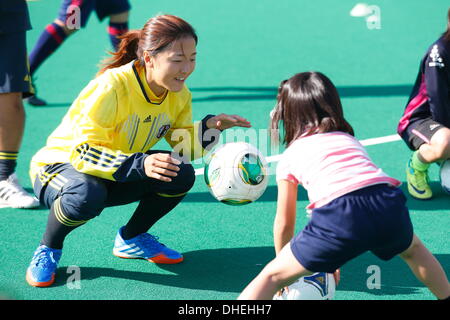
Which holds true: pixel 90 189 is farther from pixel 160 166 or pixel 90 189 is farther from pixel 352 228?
pixel 352 228

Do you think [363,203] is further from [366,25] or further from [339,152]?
[366,25]

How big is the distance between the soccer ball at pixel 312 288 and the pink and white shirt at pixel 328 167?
49cm

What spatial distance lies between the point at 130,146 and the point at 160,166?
55 centimetres

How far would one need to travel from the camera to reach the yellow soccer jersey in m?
3.75

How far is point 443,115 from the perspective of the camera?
481 centimetres

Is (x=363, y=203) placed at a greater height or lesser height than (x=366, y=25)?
greater

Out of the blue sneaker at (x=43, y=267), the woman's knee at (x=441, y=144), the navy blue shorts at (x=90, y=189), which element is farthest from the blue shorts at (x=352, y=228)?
the woman's knee at (x=441, y=144)

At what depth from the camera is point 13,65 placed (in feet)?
16.1

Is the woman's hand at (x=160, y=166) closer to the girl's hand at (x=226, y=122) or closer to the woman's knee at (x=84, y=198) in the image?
the woman's knee at (x=84, y=198)

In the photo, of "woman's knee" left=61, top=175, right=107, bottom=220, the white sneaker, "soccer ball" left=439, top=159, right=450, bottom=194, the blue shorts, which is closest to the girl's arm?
the blue shorts

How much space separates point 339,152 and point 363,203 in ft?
0.88

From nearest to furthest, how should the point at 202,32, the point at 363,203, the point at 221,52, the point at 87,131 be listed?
the point at 363,203 < the point at 87,131 < the point at 221,52 < the point at 202,32

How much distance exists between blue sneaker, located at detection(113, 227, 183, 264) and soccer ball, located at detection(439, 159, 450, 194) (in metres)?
1.98

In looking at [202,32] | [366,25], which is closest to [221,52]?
[202,32]
